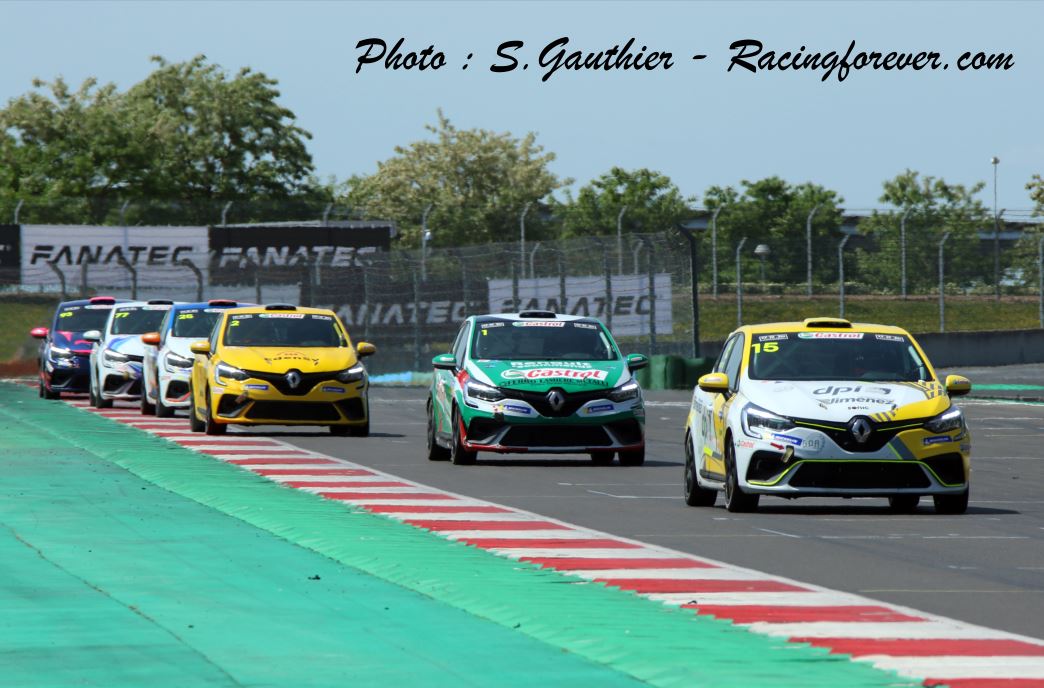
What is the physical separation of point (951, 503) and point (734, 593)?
5320mm

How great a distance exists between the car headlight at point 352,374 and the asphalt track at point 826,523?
680mm

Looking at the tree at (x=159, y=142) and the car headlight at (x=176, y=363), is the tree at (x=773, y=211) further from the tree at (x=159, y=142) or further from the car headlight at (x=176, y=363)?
the car headlight at (x=176, y=363)

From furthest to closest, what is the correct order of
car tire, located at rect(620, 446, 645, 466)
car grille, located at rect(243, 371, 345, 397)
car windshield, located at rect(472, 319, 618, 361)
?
car grille, located at rect(243, 371, 345, 397) → car windshield, located at rect(472, 319, 618, 361) → car tire, located at rect(620, 446, 645, 466)

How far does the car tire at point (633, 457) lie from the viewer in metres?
20.4

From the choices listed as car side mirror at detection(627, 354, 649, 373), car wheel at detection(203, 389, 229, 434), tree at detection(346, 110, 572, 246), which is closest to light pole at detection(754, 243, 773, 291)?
car wheel at detection(203, 389, 229, 434)

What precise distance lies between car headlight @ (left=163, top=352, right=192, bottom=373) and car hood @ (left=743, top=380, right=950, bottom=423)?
13958mm

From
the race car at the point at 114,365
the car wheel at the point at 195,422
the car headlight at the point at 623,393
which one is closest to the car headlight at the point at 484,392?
the car headlight at the point at 623,393

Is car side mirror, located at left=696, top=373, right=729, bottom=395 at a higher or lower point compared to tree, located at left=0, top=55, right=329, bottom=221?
lower

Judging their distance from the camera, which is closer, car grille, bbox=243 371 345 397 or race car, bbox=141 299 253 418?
car grille, bbox=243 371 345 397

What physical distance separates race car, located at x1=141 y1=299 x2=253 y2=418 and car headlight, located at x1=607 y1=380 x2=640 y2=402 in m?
9.32

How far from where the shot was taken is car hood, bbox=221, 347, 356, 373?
23.6 m

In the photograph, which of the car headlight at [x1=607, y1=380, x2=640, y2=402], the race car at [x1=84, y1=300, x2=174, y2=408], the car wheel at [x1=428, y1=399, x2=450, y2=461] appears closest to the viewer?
the car headlight at [x1=607, y1=380, x2=640, y2=402]

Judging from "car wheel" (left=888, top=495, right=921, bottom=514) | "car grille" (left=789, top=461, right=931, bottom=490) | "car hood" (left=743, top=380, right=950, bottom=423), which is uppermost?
"car hood" (left=743, top=380, right=950, bottom=423)

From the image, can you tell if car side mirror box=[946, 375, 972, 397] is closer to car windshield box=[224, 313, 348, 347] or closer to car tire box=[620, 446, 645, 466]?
car tire box=[620, 446, 645, 466]
